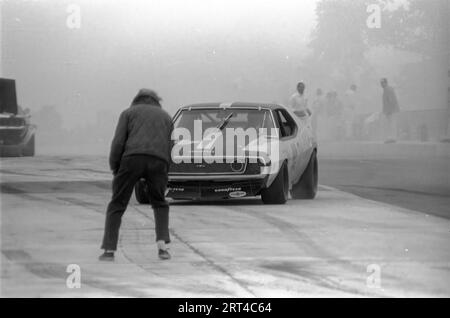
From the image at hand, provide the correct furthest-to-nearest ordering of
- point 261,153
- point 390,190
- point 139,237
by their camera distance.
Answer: point 390,190
point 261,153
point 139,237

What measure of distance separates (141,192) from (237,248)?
4452 mm

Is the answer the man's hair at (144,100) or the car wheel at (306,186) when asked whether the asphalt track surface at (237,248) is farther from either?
the man's hair at (144,100)

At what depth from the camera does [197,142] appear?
1492 cm

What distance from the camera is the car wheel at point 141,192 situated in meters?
15.0

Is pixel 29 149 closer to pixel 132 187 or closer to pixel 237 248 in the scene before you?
pixel 237 248

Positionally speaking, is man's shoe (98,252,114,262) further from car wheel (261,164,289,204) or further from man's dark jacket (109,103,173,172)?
car wheel (261,164,289,204)

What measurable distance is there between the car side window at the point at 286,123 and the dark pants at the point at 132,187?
231 inches

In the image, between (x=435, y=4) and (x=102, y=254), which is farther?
(x=435, y=4)

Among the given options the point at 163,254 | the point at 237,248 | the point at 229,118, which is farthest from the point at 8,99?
the point at 163,254

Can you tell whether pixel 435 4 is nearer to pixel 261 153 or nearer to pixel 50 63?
pixel 50 63

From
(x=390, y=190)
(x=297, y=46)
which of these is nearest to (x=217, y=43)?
(x=297, y=46)

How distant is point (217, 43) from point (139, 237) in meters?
42.0

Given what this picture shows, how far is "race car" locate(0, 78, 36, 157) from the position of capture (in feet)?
95.7
